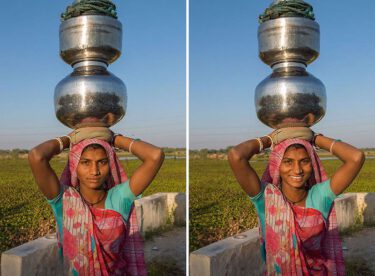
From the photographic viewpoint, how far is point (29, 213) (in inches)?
126

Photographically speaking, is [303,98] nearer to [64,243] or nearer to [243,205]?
[64,243]

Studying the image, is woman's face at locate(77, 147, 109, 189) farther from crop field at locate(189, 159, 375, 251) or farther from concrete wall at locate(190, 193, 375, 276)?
crop field at locate(189, 159, 375, 251)

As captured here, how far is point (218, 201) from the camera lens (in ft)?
15.4

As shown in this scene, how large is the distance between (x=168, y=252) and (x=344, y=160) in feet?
5.50

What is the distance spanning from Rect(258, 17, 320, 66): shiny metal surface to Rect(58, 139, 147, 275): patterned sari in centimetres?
92

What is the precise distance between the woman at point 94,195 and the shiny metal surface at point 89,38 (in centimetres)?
36

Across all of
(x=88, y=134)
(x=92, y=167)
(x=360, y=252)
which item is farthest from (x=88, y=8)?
(x=360, y=252)

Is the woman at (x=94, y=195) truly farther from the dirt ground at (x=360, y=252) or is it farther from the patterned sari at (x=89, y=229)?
the dirt ground at (x=360, y=252)

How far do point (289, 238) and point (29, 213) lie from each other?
1.86 m

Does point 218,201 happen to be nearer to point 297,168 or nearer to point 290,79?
point 297,168

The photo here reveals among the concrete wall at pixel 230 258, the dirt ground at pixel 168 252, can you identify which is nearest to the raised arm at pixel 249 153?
the concrete wall at pixel 230 258

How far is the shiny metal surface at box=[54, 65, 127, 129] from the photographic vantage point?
6.91ft

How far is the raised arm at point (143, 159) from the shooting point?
2215mm

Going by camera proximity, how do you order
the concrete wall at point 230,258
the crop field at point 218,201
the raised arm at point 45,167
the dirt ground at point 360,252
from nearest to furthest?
the raised arm at point 45,167 < the concrete wall at point 230,258 < the dirt ground at point 360,252 < the crop field at point 218,201
